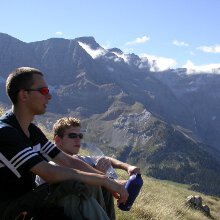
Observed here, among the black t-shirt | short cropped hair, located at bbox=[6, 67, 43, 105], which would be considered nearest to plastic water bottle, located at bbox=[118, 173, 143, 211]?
the black t-shirt

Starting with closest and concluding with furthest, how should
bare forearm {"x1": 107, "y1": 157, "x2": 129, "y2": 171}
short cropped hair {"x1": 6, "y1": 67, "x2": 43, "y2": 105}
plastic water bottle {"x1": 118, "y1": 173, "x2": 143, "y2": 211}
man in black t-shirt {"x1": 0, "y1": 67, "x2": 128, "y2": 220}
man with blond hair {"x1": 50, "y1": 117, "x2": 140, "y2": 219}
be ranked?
man in black t-shirt {"x1": 0, "y1": 67, "x2": 128, "y2": 220} < short cropped hair {"x1": 6, "y1": 67, "x2": 43, "y2": 105} < plastic water bottle {"x1": 118, "y1": 173, "x2": 143, "y2": 211} < bare forearm {"x1": 107, "y1": 157, "x2": 129, "y2": 171} < man with blond hair {"x1": 50, "y1": 117, "x2": 140, "y2": 219}

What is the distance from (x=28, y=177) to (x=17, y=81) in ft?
4.53

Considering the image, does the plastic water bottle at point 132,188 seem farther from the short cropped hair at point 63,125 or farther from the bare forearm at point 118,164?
the short cropped hair at point 63,125

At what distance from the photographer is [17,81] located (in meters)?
6.34

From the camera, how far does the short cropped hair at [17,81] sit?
20.7 feet

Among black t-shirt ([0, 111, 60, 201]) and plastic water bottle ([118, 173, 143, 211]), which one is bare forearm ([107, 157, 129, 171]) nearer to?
plastic water bottle ([118, 173, 143, 211])

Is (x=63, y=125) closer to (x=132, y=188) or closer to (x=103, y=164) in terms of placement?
(x=103, y=164)

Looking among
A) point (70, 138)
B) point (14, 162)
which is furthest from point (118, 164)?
point (14, 162)

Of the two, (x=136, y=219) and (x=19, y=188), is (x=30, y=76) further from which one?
(x=136, y=219)

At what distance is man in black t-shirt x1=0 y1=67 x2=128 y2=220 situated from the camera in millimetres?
5520

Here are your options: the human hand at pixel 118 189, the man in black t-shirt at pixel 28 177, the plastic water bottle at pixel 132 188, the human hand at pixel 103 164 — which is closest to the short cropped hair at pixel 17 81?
the man in black t-shirt at pixel 28 177

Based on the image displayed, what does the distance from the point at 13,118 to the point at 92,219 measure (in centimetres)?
191

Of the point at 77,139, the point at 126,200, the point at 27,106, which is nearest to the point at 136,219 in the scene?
the point at 77,139

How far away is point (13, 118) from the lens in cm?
636
